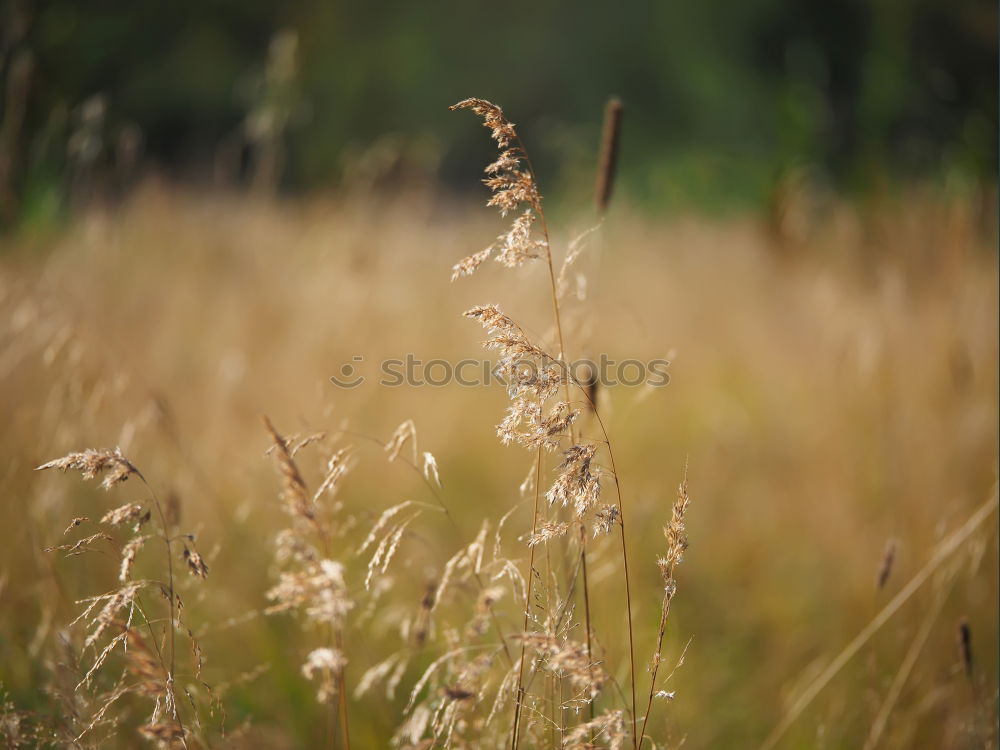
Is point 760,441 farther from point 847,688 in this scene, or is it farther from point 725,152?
point 725,152

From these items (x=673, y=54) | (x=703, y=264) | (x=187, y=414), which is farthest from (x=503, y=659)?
(x=673, y=54)

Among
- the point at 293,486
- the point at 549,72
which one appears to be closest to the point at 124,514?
the point at 293,486

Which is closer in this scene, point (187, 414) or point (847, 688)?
point (847, 688)

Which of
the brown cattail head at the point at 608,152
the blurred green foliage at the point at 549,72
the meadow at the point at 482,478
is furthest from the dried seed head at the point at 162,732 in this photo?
the blurred green foliage at the point at 549,72

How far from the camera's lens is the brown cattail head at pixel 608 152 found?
99 cm

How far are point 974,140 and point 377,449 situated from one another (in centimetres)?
280

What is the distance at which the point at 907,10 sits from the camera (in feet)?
27.3

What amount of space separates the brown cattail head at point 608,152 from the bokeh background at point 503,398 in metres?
0.08

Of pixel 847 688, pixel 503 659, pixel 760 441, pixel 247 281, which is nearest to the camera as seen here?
pixel 503 659

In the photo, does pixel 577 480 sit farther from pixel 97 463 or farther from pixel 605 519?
pixel 97 463

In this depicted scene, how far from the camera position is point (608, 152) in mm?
1039

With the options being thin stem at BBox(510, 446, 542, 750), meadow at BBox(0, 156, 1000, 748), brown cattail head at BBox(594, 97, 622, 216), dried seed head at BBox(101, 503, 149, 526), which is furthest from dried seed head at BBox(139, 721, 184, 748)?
brown cattail head at BBox(594, 97, 622, 216)

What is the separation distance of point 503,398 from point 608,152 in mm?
1431

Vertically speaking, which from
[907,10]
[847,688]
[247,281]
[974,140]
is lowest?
[847,688]
